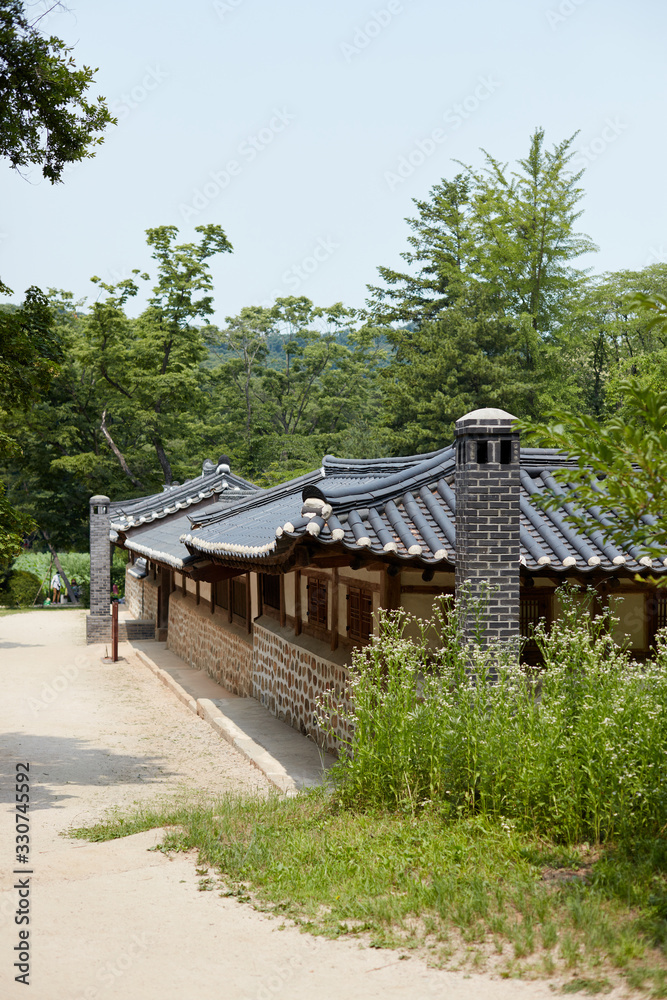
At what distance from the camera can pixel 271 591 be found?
567 inches

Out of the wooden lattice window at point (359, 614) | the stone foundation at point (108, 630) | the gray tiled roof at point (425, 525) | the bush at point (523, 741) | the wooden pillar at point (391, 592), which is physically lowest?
the stone foundation at point (108, 630)

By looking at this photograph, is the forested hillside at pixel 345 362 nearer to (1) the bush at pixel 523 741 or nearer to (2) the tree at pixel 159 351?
(2) the tree at pixel 159 351

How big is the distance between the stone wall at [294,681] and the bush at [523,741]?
2.37 meters

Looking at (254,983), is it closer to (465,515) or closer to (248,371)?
(465,515)

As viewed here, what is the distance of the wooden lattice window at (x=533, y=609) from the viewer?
952 cm

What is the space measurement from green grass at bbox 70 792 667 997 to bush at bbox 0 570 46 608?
99.0ft

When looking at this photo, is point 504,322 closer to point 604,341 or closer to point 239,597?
point 604,341

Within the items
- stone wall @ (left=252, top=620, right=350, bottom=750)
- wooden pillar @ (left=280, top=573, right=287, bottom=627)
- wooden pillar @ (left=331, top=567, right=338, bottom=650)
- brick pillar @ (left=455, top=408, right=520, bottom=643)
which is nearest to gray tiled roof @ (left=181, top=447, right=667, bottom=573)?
brick pillar @ (left=455, top=408, right=520, bottom=643)

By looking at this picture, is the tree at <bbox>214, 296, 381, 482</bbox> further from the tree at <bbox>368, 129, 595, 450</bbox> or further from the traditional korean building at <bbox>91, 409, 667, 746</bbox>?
the traditional korean building at <bbox>91, 409, 667, 746</bbox>

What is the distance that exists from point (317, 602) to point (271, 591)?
269 cm

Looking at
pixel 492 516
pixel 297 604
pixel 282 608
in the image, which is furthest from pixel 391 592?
pixel 282 608

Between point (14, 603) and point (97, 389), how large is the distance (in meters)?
9.31

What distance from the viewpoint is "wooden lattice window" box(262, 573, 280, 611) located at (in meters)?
14.1

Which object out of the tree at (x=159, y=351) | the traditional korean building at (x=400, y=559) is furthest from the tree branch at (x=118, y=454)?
the traditional korean building at (x=400, y=559)
